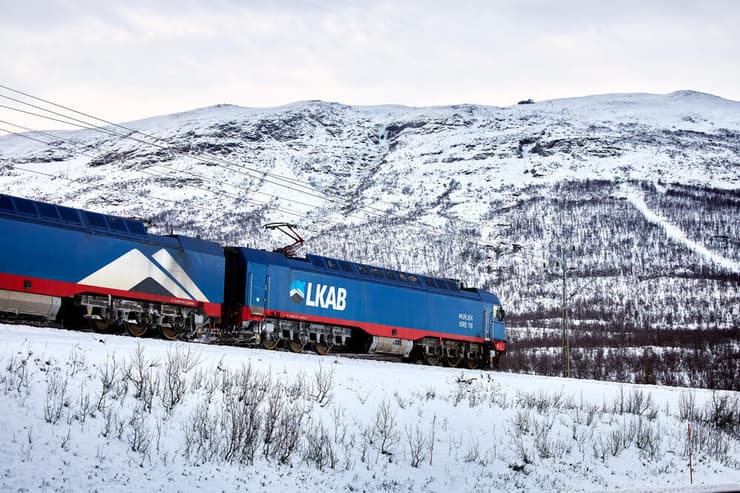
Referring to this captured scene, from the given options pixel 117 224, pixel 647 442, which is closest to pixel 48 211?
pixel 117 224

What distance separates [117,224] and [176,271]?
8.99 feet

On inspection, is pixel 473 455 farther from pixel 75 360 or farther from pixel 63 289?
pixel 63 289

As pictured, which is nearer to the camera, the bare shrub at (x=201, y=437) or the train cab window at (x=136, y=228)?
the bare shrub at (x=201, y=437)

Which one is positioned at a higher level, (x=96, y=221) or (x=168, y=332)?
(x=96, y=221)

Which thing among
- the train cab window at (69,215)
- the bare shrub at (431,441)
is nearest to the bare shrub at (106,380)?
the bare shrub at (431,441)

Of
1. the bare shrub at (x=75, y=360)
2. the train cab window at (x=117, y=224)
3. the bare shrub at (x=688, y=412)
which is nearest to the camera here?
the bare shrub at (x=75, y=360)

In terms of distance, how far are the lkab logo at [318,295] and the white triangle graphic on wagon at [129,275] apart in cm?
546

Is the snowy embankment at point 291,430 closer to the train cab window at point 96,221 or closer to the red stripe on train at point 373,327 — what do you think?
the red stripe on train at point 373,327

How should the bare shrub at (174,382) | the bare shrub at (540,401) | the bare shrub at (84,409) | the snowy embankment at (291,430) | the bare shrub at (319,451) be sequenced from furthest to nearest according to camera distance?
the bare shrub at (540,401), the bare shrub at (174,382), the bare shrub at (319,451), the bare shrub at (84,409), the snowy embankment at (291,430)

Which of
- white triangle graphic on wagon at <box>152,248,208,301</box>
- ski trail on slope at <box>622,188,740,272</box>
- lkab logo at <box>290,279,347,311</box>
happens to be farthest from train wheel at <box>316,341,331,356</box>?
ski trail on slope at <box>622,188,740,272</box>

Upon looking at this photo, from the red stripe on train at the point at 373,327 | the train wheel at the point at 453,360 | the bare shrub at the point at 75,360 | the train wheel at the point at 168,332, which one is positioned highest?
the red stripe on train at the point at 373,327

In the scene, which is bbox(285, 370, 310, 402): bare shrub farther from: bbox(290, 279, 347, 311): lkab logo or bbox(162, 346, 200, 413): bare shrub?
bbox(290, 279, 347, 311): lkab logo

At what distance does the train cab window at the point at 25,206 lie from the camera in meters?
25.1

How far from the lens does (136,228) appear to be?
2847cm
